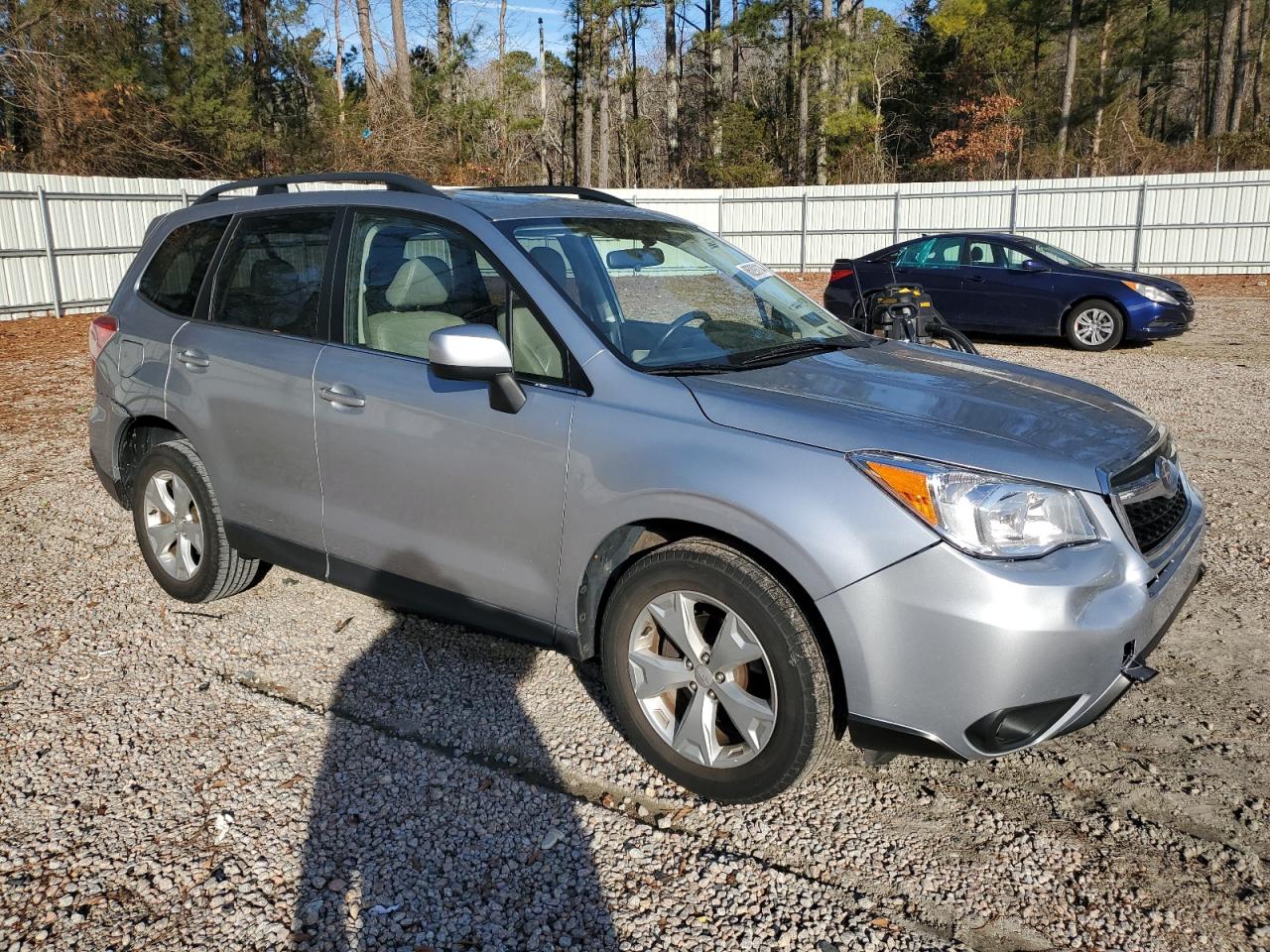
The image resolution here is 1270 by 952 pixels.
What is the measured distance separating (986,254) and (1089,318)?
1.63 m

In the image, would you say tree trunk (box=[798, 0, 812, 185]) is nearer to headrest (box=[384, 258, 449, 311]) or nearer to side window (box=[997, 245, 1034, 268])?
side window (box=[997, 245, 1034, 268])

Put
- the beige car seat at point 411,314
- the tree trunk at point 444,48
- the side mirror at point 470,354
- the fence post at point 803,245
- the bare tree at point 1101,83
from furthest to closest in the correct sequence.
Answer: the bare tree at point 1101,83 < the tree trunk at point 444,48 < the fence post at point 803,245 < the beige car seat at point 411,314 < the side mirror at point 470,354

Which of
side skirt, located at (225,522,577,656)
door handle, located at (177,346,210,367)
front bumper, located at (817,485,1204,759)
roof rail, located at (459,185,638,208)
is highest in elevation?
roof rail, located at (459,185,638,208)

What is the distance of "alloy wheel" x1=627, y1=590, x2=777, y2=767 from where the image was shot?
2.90 m

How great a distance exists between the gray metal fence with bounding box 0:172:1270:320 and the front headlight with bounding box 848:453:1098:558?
18.1 meters

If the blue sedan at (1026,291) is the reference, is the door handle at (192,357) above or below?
above

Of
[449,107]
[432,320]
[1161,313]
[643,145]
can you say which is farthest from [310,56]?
[432,320]

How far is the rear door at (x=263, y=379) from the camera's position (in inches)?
156

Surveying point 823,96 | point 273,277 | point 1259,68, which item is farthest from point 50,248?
point 1259,68

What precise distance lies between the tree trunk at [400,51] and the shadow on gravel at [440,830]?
29.2 meters

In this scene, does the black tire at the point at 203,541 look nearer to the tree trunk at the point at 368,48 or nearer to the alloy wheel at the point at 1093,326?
the alloy wheel at the point at 1093,326

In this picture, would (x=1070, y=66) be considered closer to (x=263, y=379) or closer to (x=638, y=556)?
(x=263, y=379)

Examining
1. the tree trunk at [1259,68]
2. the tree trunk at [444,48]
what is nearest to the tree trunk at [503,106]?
the tree trunk at [444,48]

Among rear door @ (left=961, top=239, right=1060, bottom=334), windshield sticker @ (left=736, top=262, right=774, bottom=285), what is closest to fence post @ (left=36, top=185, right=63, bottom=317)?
rear door @ (left=961, top=239, right=1060, bottom=334)
